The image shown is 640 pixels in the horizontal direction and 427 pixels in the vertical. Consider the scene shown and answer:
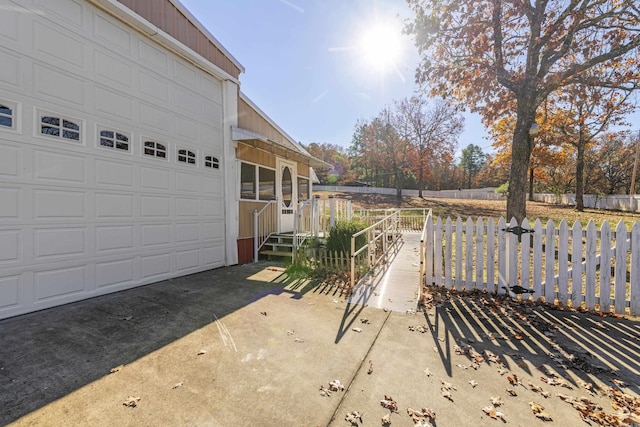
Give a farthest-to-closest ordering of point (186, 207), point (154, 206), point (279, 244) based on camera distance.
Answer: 1. point (279, 244)
2. point (186, 207)
3. point (154, 206)

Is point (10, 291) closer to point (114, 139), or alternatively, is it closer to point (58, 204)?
point (58, 204)

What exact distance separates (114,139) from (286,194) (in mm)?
5519

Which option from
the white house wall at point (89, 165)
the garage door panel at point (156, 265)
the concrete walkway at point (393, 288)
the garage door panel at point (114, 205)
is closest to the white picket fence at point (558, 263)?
the concrete walkway at point (393, 288)

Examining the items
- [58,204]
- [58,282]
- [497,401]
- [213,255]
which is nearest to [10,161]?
[58,204]

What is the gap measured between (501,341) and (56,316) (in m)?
5.88

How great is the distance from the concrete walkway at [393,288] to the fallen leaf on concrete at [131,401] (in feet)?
10.1

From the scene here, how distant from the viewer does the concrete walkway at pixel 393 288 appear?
177 inches

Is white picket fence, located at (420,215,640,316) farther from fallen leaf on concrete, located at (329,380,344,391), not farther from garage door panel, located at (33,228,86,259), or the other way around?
garage door panel, located at (33,228,86,259)

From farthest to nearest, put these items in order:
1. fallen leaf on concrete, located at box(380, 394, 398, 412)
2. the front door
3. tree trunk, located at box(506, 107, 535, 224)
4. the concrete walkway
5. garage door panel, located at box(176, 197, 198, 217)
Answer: the front door < tree trunk, located at box(506, 107, 535, 224) < garage door panel, located at box(176, 197, 198, 217) < the concrete walkway < fallen leaf on concrete, located at box(380, 394, 398, 412)

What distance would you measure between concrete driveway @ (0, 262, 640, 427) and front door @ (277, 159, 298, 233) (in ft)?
16.9

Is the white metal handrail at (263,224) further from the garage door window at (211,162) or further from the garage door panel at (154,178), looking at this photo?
the garage door panel at (154,178)

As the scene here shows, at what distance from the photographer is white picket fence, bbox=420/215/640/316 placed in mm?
3953

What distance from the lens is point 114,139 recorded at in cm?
503

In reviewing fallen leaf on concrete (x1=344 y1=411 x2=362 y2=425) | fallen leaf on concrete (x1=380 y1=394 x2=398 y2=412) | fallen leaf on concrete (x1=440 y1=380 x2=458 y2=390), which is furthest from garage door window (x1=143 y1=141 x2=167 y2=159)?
fallen leaf on concrete (x1=440 y1=380 x2=458 y2=390)
